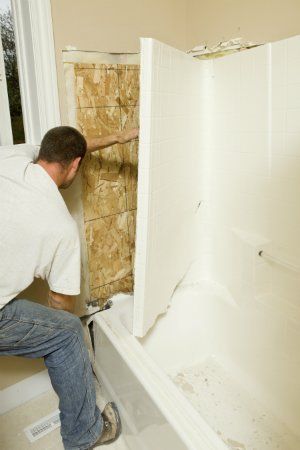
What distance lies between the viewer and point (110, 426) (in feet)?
5.31

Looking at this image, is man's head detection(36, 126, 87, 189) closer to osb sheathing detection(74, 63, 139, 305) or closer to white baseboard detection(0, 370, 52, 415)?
osb sheathing detection(74, 63, 139, 305)

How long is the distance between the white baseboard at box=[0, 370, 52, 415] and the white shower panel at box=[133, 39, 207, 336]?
0.77 meters

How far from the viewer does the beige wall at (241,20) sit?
165 centimetres

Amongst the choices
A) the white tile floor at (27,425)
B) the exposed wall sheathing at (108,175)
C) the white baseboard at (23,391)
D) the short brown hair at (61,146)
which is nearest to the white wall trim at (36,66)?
the exposed wall sheathing at (108,175)

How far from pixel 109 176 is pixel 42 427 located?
51.5 inches

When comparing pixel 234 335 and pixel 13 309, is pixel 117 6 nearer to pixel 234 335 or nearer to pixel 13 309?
pixel 13 309

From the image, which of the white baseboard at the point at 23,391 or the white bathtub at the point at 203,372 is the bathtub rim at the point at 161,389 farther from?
the white baseboard at the point at 23,391

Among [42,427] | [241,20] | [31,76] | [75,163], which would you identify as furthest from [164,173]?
[42,427]

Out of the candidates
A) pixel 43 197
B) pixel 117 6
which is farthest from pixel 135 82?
pixel 43 197

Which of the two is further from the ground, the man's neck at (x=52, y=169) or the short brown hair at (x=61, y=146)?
the short brown hair at (x=61, y=146)

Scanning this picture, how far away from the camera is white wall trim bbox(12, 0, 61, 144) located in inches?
→ 61.8

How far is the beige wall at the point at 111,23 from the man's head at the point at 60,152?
329 mm

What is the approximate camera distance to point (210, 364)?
192 cm

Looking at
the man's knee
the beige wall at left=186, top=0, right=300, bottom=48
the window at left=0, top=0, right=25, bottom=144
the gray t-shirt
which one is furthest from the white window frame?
the beige wall at left=186, top=0, right=300, bottom=48
